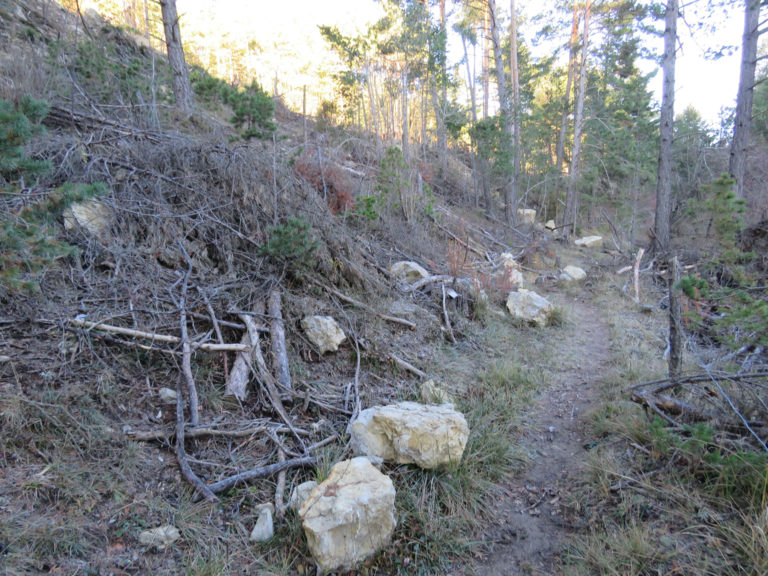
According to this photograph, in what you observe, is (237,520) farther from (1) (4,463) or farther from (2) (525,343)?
Result: (2) (525,343)

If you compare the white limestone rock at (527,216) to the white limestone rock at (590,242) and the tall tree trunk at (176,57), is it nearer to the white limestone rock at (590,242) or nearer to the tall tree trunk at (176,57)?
the white limestone rock at (590,242)

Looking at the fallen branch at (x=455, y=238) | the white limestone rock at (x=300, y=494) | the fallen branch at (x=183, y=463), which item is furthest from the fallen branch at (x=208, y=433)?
the fallen branch at (x=455, y=238)

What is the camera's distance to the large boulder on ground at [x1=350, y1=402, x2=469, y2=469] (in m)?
3.04

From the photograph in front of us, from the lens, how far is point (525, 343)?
20.0 ft

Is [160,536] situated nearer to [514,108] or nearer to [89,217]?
[89,217]

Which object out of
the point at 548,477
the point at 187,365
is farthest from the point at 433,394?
the point at 187,365

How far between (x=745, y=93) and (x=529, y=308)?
8.91 metres

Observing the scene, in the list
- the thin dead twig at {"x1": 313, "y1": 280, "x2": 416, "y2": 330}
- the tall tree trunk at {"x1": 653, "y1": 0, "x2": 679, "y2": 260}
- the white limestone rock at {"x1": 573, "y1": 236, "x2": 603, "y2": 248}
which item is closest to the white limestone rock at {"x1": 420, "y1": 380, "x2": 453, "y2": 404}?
the thin dead twig at {"x1": 313, "y1": 280, "x2": 416, "y2": 330}

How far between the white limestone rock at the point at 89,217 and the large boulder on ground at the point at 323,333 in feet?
7.59

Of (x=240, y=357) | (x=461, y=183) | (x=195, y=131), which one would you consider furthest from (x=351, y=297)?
(x=461, y=183)

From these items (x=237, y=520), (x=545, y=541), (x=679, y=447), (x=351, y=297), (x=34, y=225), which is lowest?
(x=545, y=541)

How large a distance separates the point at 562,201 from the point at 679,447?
20111 millimetres

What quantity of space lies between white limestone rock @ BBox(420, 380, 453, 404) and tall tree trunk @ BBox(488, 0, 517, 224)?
12.7 meters

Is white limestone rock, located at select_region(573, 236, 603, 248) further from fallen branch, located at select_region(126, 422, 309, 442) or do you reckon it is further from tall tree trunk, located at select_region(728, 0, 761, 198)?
fallen branch, located at select_region(126, 422, 309, 442)
